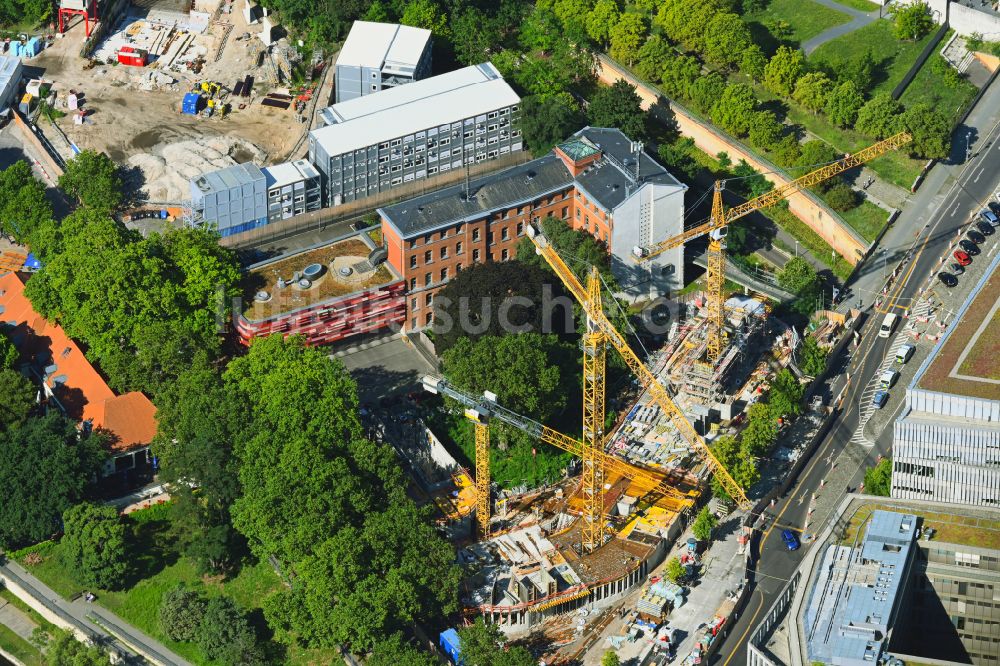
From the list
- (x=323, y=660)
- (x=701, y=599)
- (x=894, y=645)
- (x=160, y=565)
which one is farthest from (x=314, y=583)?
(x=894, y=645)

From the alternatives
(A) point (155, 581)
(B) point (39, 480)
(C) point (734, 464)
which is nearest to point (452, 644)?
(A) point (155, 581)

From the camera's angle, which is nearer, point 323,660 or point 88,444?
point 323,660

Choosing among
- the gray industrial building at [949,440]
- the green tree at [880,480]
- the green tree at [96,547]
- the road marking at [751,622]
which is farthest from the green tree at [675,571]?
the green tree at [96,547]

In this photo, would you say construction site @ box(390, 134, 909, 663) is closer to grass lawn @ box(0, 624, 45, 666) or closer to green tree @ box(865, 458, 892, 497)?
green tree @ box(865, 458, 892, 497)

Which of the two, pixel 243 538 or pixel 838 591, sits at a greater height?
pixel 838 591

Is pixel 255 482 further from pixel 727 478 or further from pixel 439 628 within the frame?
pixel 727 478

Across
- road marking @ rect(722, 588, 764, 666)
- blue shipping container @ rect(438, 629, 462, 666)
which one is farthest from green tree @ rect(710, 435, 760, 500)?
blue shipping container @ rect(438, 629, 462, 666)
